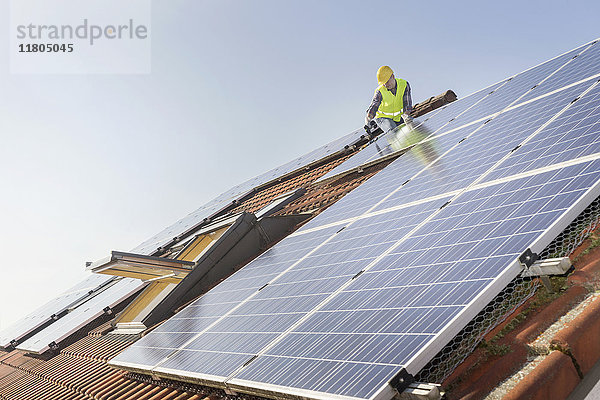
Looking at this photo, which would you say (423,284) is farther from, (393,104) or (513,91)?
(393,104)

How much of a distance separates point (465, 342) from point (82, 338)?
11054mm

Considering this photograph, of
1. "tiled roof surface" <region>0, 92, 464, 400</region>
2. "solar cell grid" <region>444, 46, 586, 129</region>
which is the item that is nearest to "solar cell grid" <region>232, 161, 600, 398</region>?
"tiled roof surface" <region>0, 92, 464, 400</region>

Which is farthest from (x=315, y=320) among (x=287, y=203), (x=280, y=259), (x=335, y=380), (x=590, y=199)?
(x=287, y=203)

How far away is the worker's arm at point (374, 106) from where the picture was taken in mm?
14258

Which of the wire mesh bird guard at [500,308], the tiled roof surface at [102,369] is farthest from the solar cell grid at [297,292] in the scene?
the wire mesh bird guard at [500,308]

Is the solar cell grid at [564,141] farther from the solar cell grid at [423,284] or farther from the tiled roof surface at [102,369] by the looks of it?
the tiled roof surface at [102,369]

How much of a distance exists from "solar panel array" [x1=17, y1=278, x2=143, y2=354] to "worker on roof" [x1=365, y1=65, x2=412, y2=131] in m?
7.67

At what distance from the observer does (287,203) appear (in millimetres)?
12531

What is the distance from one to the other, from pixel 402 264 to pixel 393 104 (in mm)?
10218

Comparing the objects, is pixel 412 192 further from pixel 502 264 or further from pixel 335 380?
pixel 335 380

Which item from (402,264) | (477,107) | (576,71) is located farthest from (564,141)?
(477,107)

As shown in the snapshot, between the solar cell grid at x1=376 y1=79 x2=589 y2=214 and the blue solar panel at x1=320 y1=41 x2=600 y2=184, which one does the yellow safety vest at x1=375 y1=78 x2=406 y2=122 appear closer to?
the blue solar panel at x1=320 y1=41 x2=600 y2=184

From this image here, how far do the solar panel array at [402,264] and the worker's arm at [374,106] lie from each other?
5.60 metres

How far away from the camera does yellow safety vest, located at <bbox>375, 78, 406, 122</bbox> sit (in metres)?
14.2
